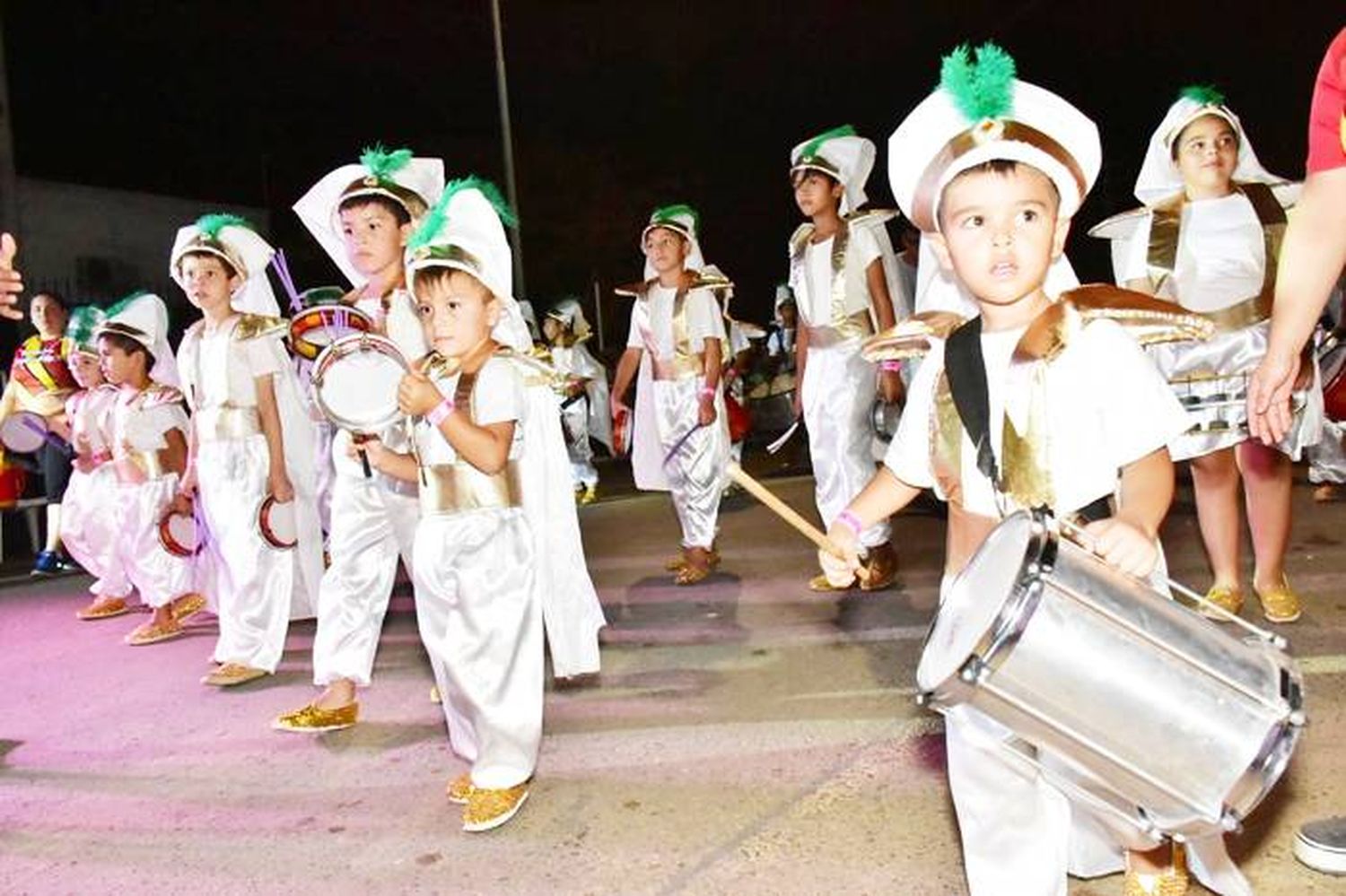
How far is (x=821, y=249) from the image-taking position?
596cm

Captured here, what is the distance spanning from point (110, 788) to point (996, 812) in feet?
10.8

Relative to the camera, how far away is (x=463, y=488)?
11.1 ft

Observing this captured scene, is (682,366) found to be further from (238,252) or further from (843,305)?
(238,252)

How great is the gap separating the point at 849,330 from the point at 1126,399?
3.68 meters

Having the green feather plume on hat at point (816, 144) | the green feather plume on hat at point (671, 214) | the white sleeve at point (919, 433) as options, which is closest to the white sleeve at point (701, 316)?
the green feather plume on hat at point (671, 214)

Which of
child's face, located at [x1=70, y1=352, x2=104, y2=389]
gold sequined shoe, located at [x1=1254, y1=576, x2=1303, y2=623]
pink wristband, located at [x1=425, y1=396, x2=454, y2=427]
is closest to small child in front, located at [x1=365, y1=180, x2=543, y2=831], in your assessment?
pink wristband, located at [x1=425, y1=396, x2=454, y2=427]

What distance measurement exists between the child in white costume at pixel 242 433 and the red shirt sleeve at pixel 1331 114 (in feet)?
13.7

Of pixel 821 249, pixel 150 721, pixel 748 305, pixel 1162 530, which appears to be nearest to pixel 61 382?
pixel 150 721

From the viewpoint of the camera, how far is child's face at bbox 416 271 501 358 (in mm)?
3344

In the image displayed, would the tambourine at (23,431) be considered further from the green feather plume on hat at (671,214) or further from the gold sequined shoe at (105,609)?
the green feather plume on hat at (671,214)

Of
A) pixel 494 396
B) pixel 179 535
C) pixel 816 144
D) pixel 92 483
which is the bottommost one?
pixel 179 535

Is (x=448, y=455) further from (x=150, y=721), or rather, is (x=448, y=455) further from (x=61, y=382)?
(x=61, y=382)

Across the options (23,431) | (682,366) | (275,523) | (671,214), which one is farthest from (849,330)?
(23,431)

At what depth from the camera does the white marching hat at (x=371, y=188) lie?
166 inches
